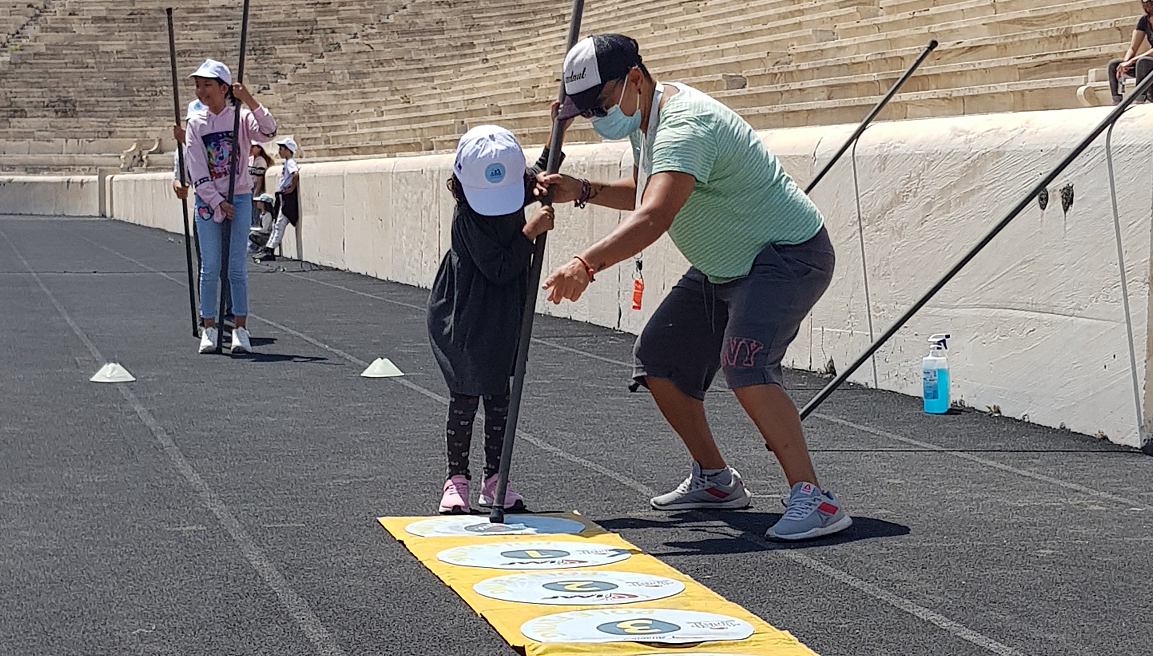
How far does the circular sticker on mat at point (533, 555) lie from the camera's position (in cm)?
518

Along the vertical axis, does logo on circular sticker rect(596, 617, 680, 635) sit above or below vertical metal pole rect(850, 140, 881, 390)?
below

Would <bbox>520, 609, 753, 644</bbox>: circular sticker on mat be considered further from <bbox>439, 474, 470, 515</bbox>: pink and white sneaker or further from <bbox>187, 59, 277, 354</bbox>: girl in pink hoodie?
<bbox>187, 59, 277, 354</bbox>: girl in pink hoodie

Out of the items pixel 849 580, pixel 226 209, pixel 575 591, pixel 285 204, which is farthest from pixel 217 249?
pixel 285 204

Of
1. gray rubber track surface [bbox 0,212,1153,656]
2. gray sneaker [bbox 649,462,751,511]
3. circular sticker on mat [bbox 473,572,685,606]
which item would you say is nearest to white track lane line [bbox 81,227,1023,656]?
gray rubber track surface [bbox 0,212,1153,656]

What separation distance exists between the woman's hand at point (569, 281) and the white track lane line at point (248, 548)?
1127 millimetres

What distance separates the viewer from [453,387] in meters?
5.93

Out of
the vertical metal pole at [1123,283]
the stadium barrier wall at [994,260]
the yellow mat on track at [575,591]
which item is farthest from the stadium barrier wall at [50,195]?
the yellow mat on track at [575,591]

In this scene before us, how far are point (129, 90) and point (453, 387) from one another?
4620 cm

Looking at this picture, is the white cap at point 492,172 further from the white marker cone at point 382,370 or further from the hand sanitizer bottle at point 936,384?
the white marker cone at point 382,370

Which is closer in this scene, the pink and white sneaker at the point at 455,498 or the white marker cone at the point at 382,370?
the pink and white sneaker at the point at 455,498

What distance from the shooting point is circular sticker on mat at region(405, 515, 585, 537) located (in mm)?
5656

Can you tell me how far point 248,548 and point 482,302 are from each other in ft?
3.84

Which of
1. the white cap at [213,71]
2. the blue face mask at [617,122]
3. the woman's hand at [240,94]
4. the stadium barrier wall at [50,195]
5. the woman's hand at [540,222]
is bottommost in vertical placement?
the woman's hand at [540,222]

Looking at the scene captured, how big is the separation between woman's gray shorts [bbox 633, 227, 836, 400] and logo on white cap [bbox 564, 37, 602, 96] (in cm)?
82
